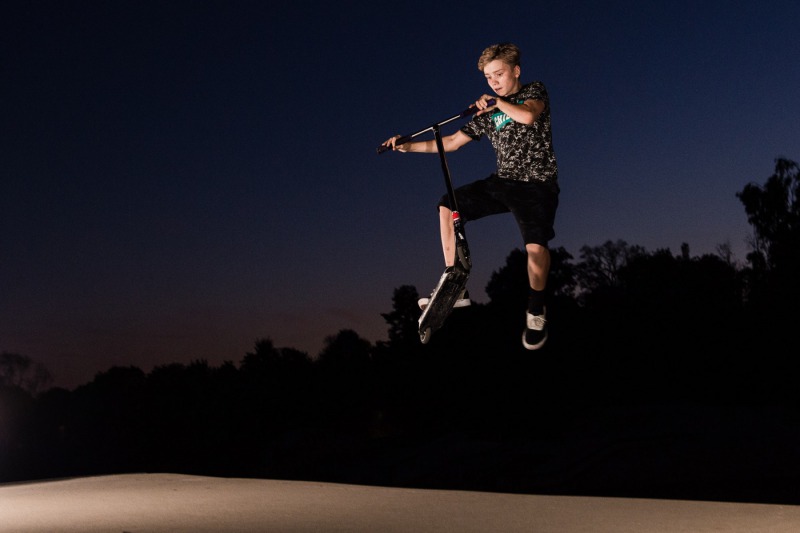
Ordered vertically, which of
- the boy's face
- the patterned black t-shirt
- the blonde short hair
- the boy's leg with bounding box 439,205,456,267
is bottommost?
the boy's leg with bounding box 439,205,456,267

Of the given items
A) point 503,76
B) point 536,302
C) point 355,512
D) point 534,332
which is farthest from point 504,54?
point 355,512

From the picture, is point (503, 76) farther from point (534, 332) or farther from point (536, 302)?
point (534, 332)

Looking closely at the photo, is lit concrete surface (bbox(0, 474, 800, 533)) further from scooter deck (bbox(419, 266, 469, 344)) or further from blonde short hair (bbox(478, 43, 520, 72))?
blonde short hair (bbox(478, 43, 520, 72))

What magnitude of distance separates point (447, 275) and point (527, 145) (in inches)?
57.8

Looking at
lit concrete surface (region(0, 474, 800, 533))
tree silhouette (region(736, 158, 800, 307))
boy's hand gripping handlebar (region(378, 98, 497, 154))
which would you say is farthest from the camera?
tree silhouette (region(736, 158, 800, 307))

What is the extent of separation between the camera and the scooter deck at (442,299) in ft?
24.6

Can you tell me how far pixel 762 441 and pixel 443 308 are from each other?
106ft

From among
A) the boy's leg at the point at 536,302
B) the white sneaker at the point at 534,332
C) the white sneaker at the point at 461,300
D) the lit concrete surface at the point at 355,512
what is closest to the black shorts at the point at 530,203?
the boy's leg at the point at 536,302

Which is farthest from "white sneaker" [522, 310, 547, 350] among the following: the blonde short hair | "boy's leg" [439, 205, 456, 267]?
the blonde short hair

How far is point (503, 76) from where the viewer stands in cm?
681

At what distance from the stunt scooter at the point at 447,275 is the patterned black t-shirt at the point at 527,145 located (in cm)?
48

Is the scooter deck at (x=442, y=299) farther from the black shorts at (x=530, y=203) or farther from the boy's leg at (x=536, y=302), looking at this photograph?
the black shorts at (x=530, y=203)

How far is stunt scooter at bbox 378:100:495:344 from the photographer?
7168mm

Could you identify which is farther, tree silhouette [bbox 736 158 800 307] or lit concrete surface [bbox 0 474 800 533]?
tree silhouette [bbox 736 158 800 307]
